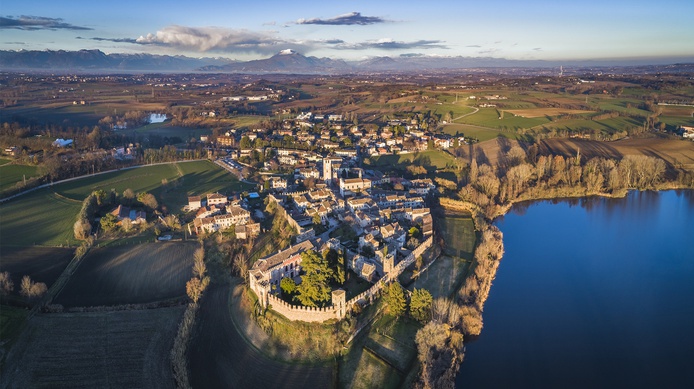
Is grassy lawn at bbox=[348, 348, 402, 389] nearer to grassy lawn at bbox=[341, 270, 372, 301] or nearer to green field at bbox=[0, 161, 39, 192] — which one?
grassy lawn at bbox=[341, 270, 372, 301]

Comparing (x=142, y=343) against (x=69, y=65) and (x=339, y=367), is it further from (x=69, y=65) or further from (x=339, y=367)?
(x=69, y=65)

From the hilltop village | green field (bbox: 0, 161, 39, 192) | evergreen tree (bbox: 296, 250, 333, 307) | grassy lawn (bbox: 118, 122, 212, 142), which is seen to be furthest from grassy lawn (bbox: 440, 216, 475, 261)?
Answer: grassy lawn (bbox: 118, 122, 212, 142)

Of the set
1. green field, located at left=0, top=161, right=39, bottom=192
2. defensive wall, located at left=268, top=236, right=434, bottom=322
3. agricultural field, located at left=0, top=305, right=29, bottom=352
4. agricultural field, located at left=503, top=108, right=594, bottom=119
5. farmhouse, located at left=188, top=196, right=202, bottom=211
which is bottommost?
agricultural field, located at left=0, top=305, right=29, bottom=352

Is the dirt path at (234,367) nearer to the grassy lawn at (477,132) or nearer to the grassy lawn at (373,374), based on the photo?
the grassy lawn at (373,374)

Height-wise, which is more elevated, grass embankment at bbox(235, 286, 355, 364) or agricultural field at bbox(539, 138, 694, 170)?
agricultural field at bbox(539, 138, 694, 170)

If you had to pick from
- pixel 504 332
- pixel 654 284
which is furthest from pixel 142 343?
pixel 654 284

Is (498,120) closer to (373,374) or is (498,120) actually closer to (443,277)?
(443,277)

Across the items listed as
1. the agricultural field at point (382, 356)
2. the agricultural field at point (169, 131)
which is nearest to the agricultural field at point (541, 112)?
the agricultural field at point (169, 131)
